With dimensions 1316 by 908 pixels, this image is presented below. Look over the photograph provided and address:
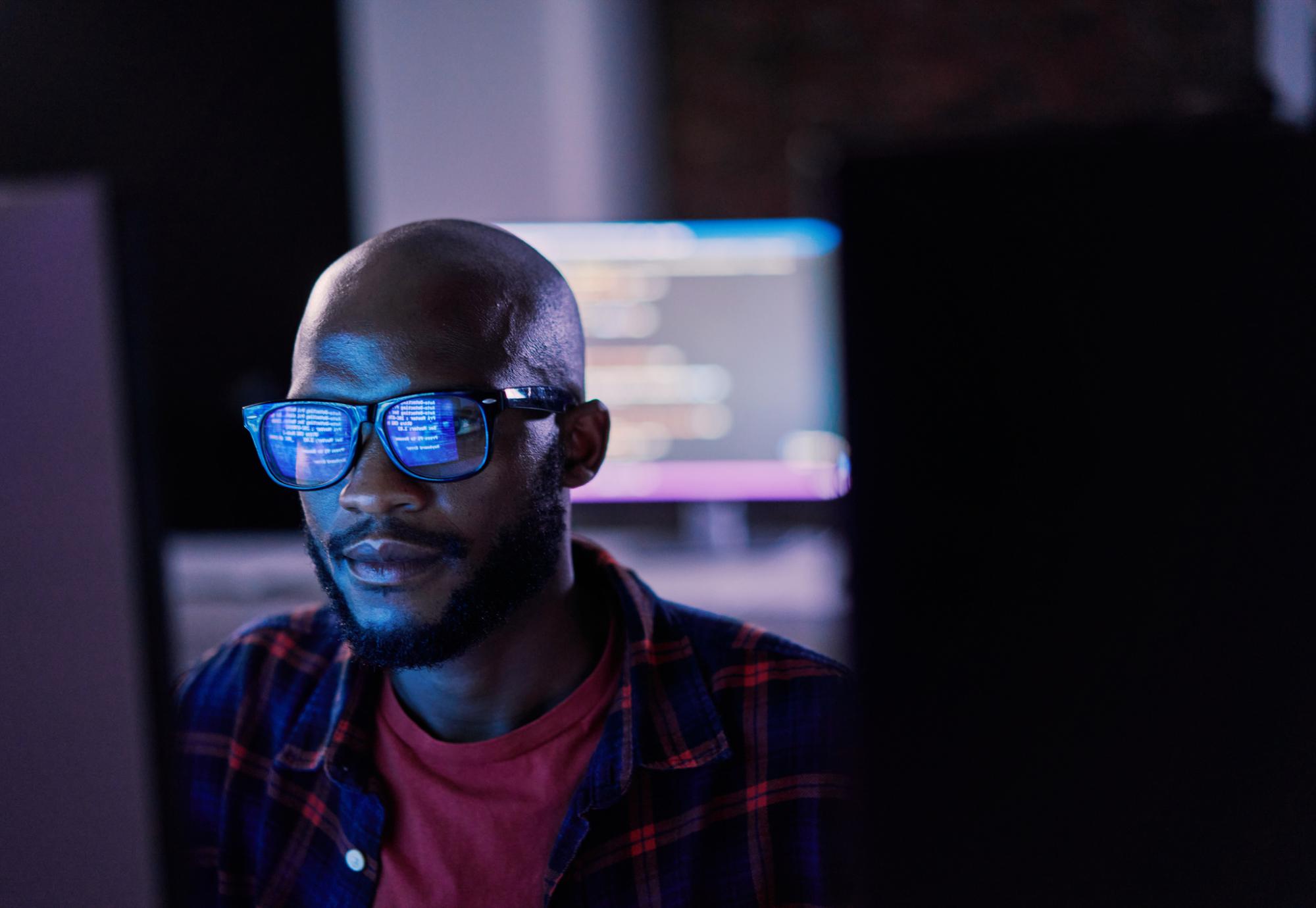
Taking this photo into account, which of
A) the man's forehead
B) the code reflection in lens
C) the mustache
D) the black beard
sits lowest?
the black beard

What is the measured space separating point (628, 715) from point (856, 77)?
2.25 meters

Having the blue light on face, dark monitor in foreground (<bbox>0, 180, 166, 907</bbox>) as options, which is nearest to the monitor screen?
the blue light on face

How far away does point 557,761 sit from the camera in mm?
949

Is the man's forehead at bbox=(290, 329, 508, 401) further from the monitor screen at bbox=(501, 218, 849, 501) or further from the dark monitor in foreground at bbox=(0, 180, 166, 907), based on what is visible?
the monitor screen at bbox=(501, 218, 849, 501)

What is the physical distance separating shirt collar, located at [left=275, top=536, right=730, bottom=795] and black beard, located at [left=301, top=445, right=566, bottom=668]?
0.10 m

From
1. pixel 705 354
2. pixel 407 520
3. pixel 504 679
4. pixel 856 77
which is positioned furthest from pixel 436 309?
pixel 856 77

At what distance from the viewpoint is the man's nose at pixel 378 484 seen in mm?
865

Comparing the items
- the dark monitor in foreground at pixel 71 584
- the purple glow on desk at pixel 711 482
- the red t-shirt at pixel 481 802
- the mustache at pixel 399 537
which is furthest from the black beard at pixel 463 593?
the purple glow on desk at pixel 711 482

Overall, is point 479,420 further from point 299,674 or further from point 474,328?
point 299,674

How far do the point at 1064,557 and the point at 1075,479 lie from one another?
0.10ft

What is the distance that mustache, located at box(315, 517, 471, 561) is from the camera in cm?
87

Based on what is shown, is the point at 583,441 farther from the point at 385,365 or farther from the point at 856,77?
the point at 856,77

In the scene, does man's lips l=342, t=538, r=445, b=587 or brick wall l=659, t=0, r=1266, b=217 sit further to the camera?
brick wall l=659, t=0, r=1266, b=217

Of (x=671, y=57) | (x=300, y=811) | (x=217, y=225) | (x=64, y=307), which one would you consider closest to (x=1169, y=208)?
(x=64, y=307)
